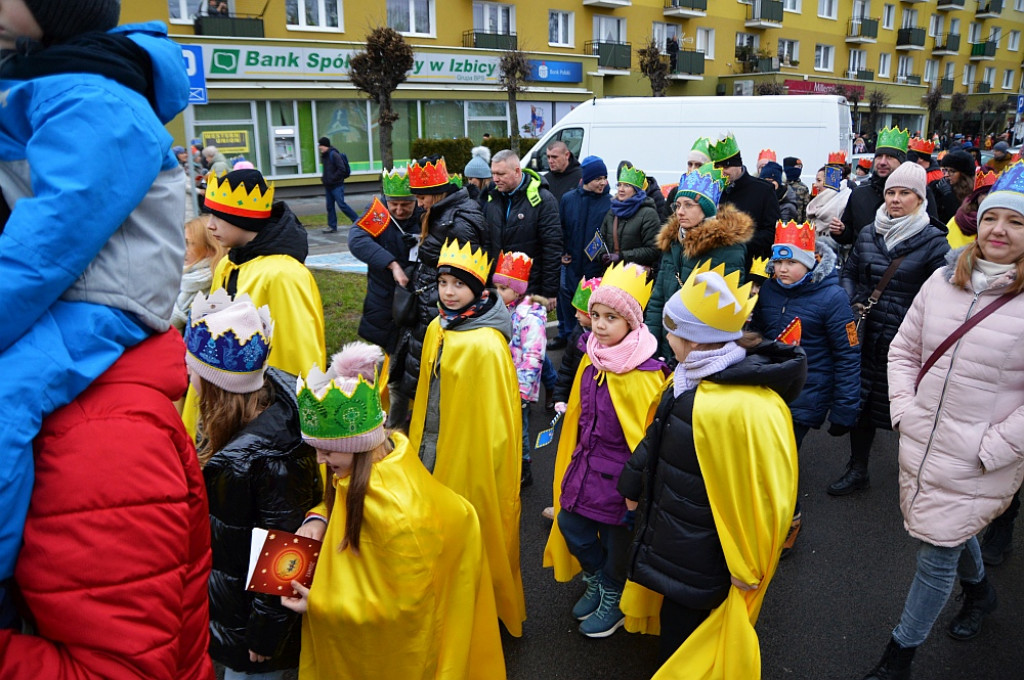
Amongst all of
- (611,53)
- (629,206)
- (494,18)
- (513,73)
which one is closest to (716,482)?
(629,206)

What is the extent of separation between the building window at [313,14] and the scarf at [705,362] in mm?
26748

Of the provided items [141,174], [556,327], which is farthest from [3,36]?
[556,327]

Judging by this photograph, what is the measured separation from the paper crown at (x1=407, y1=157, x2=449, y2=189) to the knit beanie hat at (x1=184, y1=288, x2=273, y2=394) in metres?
3.02

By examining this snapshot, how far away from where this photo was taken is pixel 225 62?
78.3 feet

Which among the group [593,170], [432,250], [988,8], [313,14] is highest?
[988,8]

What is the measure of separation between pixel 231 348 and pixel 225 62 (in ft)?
80.7

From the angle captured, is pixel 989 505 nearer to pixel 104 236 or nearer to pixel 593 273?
pixel 104 236

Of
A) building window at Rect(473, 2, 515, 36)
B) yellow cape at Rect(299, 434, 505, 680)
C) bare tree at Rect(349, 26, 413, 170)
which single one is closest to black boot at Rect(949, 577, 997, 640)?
yellow cape at Rect(299, 434, 505, 680)

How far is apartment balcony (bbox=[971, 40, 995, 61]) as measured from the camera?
56250 millimetres

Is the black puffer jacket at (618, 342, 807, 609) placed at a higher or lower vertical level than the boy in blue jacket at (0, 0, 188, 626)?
lower

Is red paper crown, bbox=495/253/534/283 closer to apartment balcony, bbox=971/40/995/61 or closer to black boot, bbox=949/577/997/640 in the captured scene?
black boot, bbox=949/577/997/640

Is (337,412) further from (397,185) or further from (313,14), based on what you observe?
(313,14)

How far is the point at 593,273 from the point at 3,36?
6.69 m

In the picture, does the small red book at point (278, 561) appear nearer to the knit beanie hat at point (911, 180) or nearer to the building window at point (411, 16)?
the knit beanie hat at point (911, 180)
